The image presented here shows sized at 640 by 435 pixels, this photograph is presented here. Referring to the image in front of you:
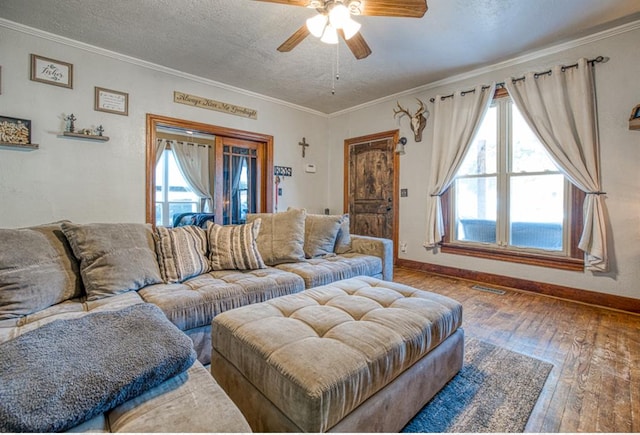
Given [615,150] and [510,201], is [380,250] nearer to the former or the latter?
[510,201]

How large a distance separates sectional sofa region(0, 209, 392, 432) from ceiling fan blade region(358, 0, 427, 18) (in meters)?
1.69

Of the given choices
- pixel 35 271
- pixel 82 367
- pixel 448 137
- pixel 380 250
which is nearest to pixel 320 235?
pixel 380 250

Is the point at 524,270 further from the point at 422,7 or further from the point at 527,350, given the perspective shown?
the point at 422,7

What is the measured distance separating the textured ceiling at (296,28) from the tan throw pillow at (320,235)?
1.83 metres

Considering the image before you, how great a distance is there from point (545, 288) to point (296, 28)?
3.74m

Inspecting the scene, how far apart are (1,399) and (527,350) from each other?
103 inches

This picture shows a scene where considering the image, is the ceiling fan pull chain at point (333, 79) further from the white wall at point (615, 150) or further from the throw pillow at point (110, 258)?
the throw pillow at point (110, 258)

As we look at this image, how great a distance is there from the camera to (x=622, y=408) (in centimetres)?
143

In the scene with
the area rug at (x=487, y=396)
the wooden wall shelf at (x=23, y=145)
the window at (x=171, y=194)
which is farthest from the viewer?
the window at (x=171, y=194)

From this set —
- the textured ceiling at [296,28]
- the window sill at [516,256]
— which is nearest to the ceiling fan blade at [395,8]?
the textured ceiling at [296,28]

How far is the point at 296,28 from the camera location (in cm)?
275

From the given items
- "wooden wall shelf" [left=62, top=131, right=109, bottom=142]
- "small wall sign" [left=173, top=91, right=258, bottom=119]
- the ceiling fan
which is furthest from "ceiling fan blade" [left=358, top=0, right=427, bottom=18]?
"wooden wall shelf" [left=62, top=131, right=109, bottom=142]

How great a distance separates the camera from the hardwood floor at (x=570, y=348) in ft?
4.56

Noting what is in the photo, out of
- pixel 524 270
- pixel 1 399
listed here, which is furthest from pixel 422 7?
pixel 524 270
